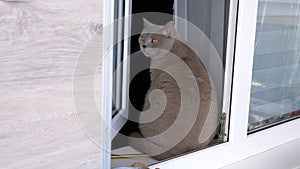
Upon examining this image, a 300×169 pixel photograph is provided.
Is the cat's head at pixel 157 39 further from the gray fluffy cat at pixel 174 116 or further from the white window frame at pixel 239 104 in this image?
the white window frame at pixel 239 104

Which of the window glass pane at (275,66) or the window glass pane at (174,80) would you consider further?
the window glass pane at (275,66)

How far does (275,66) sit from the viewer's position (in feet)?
6.37

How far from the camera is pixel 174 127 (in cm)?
146

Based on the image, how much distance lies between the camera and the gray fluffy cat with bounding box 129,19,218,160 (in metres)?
1.46

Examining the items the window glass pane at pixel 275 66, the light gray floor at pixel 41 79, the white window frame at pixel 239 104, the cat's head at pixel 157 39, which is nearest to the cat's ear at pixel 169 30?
the cat's head at pixel 157 39

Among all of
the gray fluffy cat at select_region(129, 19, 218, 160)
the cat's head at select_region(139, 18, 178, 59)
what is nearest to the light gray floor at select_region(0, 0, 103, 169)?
the gray fluffy cat at select_region(129, 19, 218, 160)

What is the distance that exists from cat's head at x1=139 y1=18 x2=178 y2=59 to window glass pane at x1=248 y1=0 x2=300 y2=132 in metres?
0.44

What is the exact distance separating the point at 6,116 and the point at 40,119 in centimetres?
8

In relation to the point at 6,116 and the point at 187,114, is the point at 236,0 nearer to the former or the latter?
the point at 187,114

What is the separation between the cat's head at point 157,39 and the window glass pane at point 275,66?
1.45ft

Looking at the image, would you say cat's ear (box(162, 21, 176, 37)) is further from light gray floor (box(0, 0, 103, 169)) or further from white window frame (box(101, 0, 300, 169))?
light gray floor (box(0, 0, 103, 169))

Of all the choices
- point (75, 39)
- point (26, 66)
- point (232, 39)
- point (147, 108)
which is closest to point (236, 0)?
point (232, 39)

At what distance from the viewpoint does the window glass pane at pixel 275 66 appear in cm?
178

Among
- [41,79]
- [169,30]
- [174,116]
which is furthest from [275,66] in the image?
[41,79]
